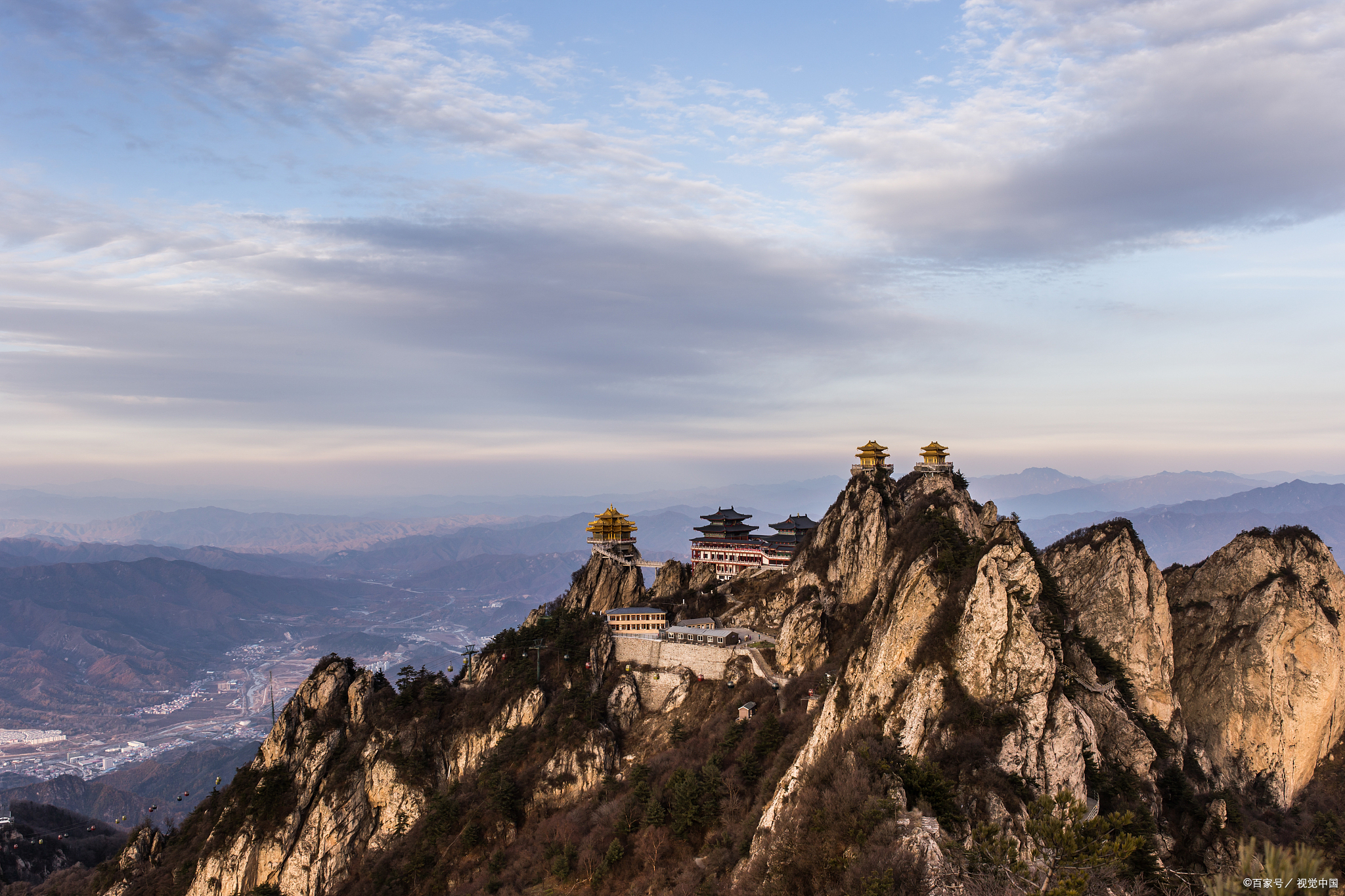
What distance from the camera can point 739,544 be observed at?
295ft

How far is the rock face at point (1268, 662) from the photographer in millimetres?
52188

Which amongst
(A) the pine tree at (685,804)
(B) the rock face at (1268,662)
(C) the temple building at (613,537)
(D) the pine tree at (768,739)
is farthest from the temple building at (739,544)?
(A) the pine tree at (685,804)

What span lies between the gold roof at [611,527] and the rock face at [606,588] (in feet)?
9.87

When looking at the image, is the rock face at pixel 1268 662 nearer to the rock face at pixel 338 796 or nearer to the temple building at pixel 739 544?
the temple building at pixel 739 544

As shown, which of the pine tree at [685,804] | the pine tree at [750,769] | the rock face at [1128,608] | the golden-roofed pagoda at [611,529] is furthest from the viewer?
the golden-roofed pagoda at [611,529]

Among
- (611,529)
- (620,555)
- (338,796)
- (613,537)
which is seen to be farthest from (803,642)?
(338,796)

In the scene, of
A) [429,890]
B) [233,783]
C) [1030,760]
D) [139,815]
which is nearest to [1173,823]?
[1030,760]

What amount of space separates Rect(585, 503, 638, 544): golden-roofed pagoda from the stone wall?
18711 millimetres

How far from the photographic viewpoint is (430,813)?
208ft

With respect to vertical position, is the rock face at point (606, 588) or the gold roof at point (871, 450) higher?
the gold roof at point (871, 450)

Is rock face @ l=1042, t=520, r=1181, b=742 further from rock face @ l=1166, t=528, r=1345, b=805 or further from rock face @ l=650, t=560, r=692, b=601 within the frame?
rock face @ l=650, t=560, r=692, b=601

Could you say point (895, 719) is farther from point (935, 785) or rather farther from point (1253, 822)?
point (1253, 822)

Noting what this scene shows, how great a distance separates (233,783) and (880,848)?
7402cm

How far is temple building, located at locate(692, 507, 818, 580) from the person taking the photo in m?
86.6
